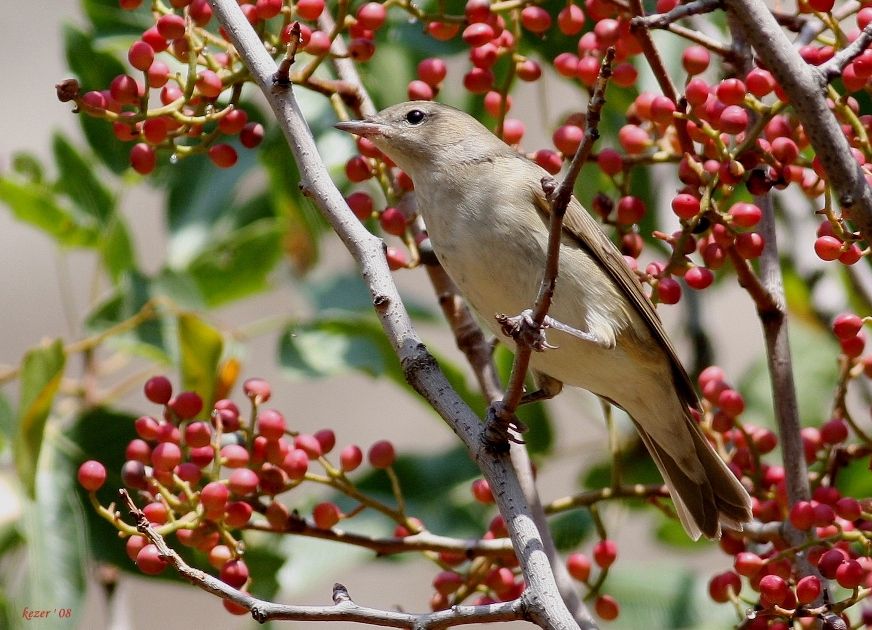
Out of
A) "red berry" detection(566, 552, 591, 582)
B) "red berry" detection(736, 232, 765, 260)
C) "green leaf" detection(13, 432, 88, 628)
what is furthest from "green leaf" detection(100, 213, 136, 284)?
"red berry" detection(736, 232, 765, 260)

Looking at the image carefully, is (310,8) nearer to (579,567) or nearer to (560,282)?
(560,282)

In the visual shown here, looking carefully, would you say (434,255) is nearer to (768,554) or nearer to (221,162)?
(221,162)

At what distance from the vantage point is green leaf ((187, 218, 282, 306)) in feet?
11.4

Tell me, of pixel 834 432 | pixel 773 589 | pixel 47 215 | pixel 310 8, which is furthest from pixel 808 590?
pixel 47 215

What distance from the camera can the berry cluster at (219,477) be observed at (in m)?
2.49

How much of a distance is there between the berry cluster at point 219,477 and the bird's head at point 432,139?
88 centimetres

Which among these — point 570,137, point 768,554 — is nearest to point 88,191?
point 570,137

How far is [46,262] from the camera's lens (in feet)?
29.3

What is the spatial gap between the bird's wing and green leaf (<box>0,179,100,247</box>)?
4.51 ft

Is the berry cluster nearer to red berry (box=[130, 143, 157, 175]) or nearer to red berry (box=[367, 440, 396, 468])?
red berry (box=[367, 440, 396, 468])

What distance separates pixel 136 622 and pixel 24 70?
15.7ft

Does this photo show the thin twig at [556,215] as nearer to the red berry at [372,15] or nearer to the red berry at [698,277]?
the red berry at [698,277]

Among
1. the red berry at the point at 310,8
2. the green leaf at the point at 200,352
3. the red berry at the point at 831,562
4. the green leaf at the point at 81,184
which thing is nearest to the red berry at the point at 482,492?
the green leaf at the point at 200,352

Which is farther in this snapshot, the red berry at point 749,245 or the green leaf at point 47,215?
the green leaf at point 47,215
